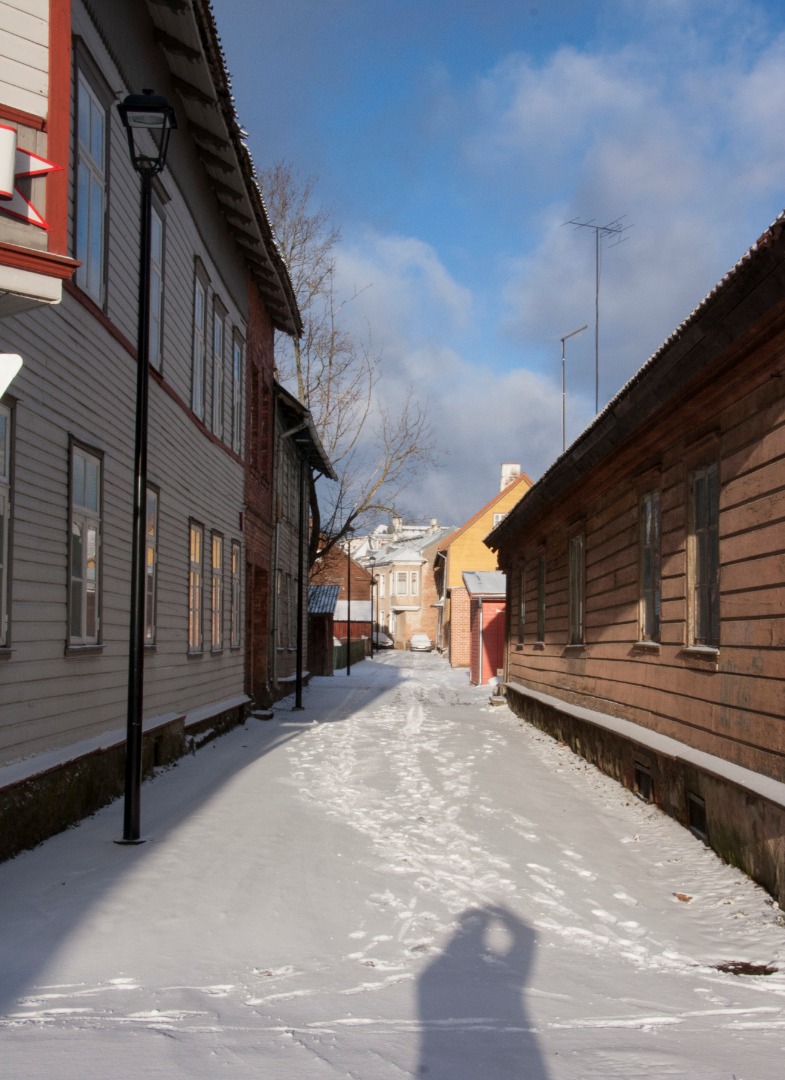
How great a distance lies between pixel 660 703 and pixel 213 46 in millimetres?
8051

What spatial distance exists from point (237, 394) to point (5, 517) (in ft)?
34.3

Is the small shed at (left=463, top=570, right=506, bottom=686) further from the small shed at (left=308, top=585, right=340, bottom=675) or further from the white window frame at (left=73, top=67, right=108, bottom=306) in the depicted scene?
the white window frame at (left=73, top=67, right=108, bottom=306)

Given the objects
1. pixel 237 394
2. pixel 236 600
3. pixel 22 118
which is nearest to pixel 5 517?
pixel 22 118

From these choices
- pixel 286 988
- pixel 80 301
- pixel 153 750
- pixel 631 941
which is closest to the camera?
pixel 286 988

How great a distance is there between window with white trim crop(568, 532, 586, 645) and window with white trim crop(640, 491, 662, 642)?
334 cm

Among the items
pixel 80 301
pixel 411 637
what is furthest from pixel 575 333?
pixel 411 637

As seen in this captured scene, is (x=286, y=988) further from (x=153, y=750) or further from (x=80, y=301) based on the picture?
(x=153, y=750)

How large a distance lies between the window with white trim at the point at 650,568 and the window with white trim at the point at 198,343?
6080 mm

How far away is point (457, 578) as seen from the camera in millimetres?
49562

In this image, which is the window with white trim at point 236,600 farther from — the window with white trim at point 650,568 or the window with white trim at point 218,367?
the window with white trim at point 650,568

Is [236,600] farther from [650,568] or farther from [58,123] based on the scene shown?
[58,123]

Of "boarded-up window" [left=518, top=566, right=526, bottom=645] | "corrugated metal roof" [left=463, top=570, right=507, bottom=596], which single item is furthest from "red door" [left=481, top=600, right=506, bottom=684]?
"boarded-up window" [left=518, top=566, right=526, bottom=645]

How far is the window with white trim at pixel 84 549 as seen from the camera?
27.3ft

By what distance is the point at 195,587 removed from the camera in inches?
545
